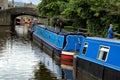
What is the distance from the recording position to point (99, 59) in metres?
17.1

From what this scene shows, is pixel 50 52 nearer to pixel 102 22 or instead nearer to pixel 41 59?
pixel 41 59

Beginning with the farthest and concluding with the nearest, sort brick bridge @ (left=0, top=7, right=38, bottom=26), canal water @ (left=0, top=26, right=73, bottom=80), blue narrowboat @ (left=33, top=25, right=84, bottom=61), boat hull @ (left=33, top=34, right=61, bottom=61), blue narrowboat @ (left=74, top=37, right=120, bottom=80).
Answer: brick bridge @ (left=0, top=7, right=38, bottom=26), boat hull @ (left=33, top=34, right=61, bottom=61), blue narrowboat @ (left=33, top=25, right=84, bottom=61), canal water @ (left=0, top=26, right=73, bottom=80), blue narrowboat @ (left=74, top=37, right=120, bottom=80)

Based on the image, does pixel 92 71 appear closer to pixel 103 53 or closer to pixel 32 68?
pixel 103 53

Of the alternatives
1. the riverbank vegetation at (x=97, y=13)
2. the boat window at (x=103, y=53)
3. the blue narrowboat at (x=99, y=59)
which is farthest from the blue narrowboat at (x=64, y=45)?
the boat window at (x=103, y=53)

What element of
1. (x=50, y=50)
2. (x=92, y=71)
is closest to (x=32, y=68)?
(x=50, y=50)

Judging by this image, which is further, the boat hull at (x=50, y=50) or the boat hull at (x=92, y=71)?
the boat hull at (x=50, y=50)

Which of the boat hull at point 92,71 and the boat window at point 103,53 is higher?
the boat window at point 103,53

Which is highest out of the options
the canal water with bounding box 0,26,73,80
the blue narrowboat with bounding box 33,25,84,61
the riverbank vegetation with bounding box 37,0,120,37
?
the riverbank vegetation with bounding box 37,0,120,37

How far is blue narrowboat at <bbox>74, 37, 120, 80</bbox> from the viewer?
50.3ft

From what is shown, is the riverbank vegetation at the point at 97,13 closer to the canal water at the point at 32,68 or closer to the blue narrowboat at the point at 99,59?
the canal water at the point at 32,68

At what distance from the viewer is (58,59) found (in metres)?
27.0

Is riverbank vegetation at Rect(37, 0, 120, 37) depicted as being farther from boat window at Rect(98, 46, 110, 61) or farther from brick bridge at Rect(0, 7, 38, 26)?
brick bridge at Rect(0, 7, 38, 26)

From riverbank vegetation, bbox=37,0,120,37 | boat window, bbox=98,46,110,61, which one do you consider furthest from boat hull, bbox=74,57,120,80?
riverbank vegetation, bbox=37,0,120,37

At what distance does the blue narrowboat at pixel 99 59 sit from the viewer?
15320mm
